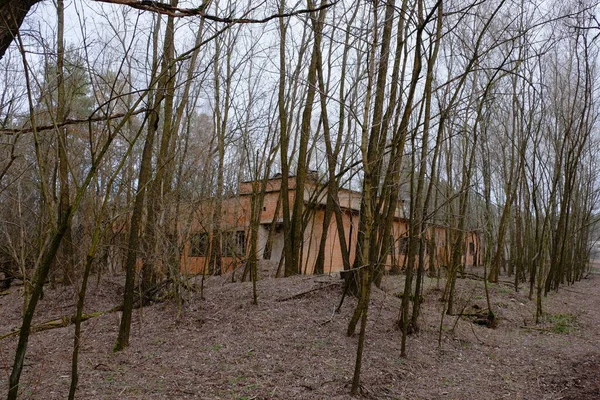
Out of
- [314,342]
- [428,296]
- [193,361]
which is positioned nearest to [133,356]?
[193,361]

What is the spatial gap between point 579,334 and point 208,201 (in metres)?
6.67

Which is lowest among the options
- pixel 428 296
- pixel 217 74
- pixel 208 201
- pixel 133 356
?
pixel 133 356

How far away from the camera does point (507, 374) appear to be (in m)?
5.74

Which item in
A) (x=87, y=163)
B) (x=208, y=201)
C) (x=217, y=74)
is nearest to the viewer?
(x=208, y=201)

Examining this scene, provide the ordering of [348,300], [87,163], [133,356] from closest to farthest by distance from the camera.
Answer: [133,356] < [348,300] < [87,163]

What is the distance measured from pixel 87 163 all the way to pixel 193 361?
617 centimetres

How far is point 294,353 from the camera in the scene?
5738 millimetres

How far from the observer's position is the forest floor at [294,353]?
15.8 ft

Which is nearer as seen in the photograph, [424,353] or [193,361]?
[193,361]

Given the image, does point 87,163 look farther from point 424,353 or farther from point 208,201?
point 424,353

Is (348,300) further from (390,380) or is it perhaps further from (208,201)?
(208,201)

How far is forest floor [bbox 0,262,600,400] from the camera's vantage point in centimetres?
482

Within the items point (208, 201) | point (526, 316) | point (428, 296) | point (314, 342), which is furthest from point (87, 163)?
point (526, 316)

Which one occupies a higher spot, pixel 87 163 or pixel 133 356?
pixel 87 163
